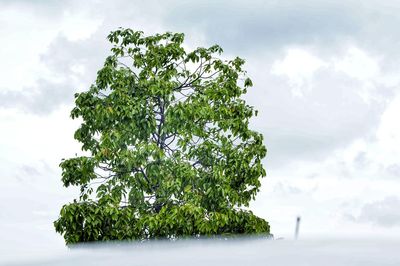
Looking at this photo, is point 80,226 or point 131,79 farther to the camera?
point 131,79

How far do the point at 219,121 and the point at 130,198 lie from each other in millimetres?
2523

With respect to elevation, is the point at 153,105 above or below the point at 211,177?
above

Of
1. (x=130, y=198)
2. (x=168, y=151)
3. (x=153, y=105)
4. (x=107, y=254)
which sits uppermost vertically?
(x=153, y=105)

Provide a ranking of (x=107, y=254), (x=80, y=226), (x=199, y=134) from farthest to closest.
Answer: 1. (x=199, y=134)
2. (x=80, y=226)
3. (x=107, y=254)

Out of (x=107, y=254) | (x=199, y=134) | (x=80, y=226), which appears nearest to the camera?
(x=107, y=254)

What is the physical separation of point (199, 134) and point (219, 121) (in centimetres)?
64

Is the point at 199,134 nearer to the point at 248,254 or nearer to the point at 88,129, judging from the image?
the point at 88,129

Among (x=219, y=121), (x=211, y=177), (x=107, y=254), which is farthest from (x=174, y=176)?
(x=107, y=254)

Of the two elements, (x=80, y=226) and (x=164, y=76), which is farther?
(x=164, y=76)

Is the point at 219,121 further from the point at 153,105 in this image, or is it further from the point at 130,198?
the point at 130,198

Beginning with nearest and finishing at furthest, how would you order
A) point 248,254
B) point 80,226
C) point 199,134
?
point 248,254
point 80,226
point 199,134

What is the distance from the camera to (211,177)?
13.9 metres

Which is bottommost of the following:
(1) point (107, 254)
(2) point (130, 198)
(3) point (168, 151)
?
(1) point (107, 254)

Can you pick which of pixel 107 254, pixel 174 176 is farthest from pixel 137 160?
pixel 107 254
